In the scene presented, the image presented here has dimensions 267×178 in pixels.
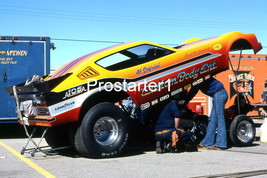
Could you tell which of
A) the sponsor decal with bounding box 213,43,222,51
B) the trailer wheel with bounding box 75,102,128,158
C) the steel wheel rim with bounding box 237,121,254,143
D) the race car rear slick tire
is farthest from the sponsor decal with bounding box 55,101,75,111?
the steel wheel rim with bounding box 237,121,254,143

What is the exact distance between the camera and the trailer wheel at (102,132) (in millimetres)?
6895

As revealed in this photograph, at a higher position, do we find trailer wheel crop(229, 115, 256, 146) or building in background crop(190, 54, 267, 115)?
building in background crop(190, 54, 267, 115)

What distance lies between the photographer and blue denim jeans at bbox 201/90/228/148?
8.41 metres

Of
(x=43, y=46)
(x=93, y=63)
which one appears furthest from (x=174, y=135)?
(x=43, y=46)

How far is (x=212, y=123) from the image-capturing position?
853cm

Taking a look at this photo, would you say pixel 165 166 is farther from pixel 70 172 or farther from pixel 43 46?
pixel 43 46

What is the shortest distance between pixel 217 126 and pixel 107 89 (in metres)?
2.74

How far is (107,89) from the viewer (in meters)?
7.19

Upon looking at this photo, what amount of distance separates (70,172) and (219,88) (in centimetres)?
412

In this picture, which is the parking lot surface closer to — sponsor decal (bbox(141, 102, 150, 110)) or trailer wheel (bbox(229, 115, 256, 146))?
trailer wheel (bbox(229, 115, 256, 146))

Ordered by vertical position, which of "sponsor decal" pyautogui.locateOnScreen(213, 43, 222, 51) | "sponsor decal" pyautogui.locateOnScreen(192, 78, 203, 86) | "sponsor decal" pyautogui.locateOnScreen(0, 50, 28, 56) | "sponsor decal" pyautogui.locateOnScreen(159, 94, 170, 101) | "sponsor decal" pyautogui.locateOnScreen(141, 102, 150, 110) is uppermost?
"sponsor decal" pyautogui.locateOnScreen(0, 50, 28, 56)

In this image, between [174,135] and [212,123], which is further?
[212,123]

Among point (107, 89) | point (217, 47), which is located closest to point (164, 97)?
point (107, 89)

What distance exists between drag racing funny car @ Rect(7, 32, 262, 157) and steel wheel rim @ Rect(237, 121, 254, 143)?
1.43 m
